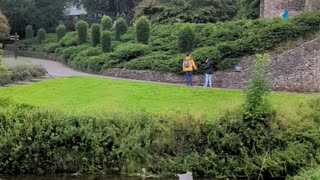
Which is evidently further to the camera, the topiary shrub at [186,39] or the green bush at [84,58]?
the green bush at [84,58]

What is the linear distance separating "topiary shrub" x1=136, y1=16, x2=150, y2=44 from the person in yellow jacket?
28.3 ft

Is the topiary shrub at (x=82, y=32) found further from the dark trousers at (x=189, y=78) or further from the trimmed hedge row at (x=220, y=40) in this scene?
the dark trousers at (x=189, y=78)

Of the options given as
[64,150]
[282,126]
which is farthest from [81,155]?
[282,126]

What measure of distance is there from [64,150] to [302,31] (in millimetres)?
15202

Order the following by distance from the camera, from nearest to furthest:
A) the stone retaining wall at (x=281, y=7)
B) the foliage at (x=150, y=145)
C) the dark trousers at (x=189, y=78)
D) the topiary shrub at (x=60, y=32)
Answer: the foliage at (x=150, y=145) → the dark trousers at (x=189, y=78) → the stone retaining wall at (x=281, y=7) → the topiary shrub at (x=60, y=32)

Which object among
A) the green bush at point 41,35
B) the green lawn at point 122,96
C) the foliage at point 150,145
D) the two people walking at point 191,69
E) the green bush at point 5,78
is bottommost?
the foliage at point 150,145

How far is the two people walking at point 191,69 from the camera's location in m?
24.9

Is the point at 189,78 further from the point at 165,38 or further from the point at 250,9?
the point at 250,9

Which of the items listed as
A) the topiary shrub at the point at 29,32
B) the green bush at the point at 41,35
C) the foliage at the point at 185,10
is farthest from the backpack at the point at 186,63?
the topiary shrub at the point at 29,32

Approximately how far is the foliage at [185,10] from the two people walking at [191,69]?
14.0m

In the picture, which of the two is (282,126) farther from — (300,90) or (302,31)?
(302,31)

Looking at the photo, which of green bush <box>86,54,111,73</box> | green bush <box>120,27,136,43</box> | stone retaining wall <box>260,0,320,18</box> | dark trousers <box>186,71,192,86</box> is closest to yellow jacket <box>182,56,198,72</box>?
dark trousers <box>186,71,192,86</box>

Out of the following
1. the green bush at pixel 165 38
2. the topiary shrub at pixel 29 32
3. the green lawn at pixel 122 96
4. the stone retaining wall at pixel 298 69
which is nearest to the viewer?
the green lawn at pixel 122 96

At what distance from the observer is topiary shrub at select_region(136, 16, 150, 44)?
33562 mm
